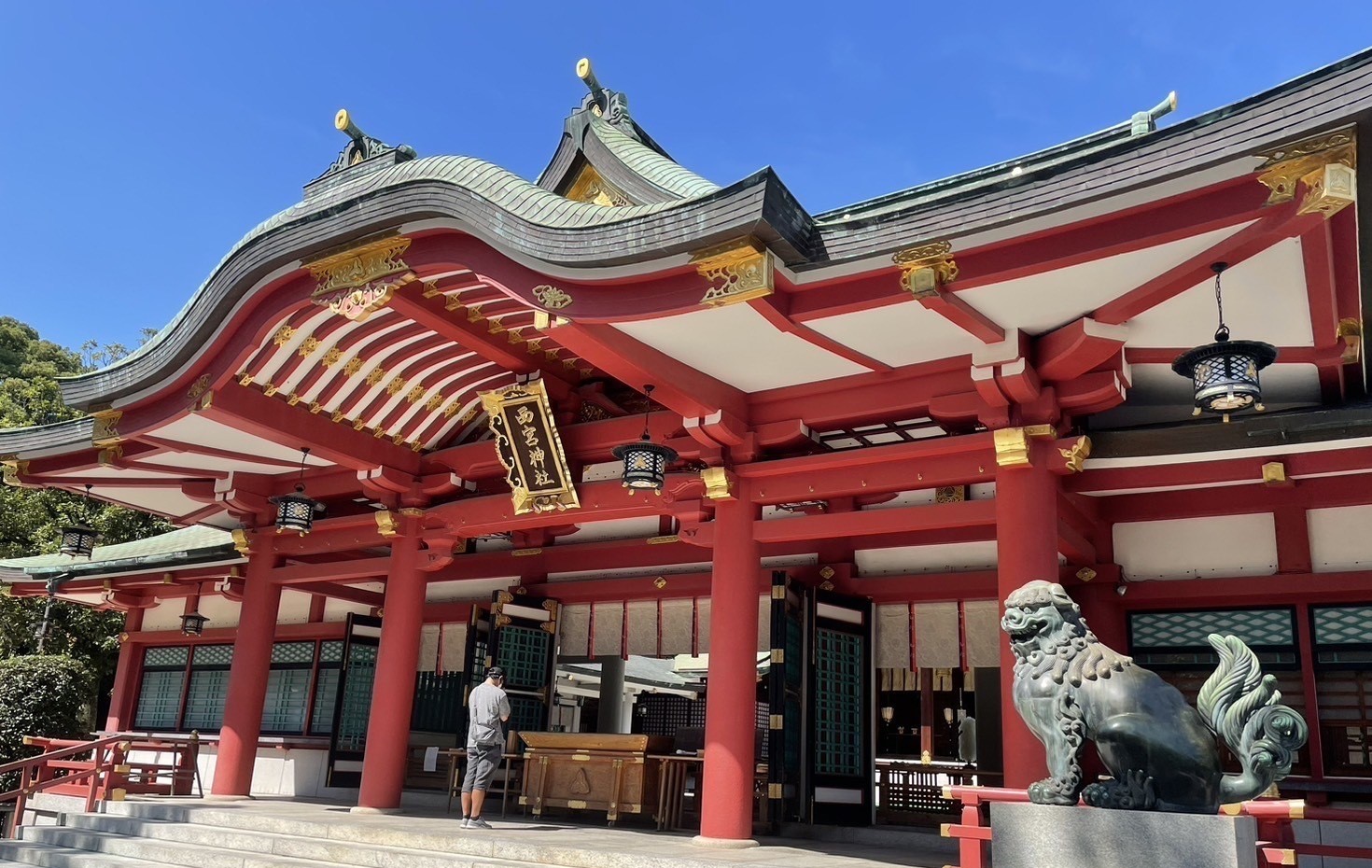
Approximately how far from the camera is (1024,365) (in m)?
7.18

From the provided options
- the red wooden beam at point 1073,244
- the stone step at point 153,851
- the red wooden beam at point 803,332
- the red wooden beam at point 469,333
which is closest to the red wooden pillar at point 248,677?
the stone step at point 153,851

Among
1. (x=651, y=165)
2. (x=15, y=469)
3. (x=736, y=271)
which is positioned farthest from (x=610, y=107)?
(x=15, y=469)

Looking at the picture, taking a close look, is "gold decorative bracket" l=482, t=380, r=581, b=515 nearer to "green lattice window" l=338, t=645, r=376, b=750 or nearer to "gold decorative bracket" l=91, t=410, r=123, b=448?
"gold decorative bracket" l=91, t=410, r=123, b=448

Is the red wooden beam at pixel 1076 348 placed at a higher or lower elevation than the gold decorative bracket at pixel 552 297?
lower

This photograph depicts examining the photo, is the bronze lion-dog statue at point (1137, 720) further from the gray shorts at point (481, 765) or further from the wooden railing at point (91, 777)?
the wooden railing at point (91, 777)

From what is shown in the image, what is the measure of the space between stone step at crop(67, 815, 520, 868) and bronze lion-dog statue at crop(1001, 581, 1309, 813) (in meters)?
4.32

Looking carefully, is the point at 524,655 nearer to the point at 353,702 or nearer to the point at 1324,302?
Result: the point at 353,702

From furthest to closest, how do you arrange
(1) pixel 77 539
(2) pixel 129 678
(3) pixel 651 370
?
(2) pixel 129 678 < (1) pixel 77 539 < (3) pixel 651 370

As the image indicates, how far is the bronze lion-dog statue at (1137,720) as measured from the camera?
15.7 feet

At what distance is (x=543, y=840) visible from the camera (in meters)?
8.18

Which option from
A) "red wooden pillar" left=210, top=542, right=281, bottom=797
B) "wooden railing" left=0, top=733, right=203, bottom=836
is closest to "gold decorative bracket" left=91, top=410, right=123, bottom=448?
"red wooden pillar" left=210, top=542, right=281, bottom=797

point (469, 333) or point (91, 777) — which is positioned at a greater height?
point (469, 333)

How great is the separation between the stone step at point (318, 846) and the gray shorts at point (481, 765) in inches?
16.9

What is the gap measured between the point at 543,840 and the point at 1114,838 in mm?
4857
